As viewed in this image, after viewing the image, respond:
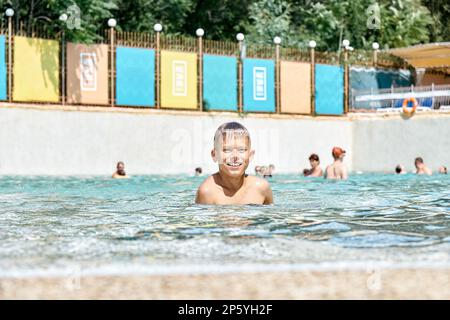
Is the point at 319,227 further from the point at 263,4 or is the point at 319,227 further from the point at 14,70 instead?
the point at 263,4

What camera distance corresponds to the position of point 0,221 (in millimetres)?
6570

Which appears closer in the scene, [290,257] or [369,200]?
[290,257]

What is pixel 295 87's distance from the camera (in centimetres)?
2847

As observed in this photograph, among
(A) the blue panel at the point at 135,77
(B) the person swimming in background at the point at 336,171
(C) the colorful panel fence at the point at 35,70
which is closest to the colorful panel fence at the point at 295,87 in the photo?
(A) the blue panel at the point at 135,77

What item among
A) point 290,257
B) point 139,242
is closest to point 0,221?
point 139,242

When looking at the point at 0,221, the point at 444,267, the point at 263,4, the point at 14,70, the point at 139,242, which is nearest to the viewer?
the point at 444,267

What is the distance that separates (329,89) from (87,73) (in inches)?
409

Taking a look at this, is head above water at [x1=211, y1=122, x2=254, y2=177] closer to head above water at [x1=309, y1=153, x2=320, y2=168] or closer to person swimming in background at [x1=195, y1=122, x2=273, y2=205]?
person swimming in background at [x1=195, y1=122, x2=273, y2=205]

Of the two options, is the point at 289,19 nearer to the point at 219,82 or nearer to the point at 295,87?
the point at 295,87

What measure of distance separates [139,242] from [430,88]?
24.4 m

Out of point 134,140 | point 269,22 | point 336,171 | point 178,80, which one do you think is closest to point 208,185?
point 336,171

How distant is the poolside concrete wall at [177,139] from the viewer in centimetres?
2234

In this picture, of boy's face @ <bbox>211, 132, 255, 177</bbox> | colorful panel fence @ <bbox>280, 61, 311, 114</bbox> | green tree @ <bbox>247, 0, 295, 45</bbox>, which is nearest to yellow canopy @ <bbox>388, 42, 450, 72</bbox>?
colorful panel fence @ <bbox>280, 61, 311, 114</bbox>

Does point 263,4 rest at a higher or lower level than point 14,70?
higher
